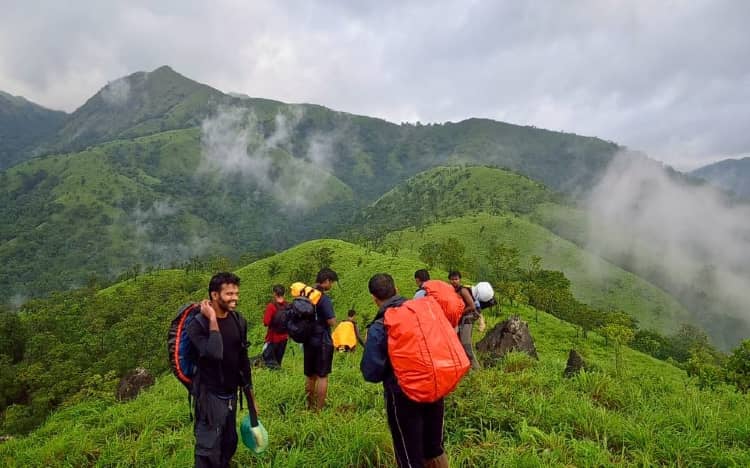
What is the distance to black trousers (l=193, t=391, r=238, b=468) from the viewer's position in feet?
13.6

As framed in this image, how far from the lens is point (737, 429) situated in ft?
18.7

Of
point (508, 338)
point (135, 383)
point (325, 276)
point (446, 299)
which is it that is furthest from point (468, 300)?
point (135, 383)

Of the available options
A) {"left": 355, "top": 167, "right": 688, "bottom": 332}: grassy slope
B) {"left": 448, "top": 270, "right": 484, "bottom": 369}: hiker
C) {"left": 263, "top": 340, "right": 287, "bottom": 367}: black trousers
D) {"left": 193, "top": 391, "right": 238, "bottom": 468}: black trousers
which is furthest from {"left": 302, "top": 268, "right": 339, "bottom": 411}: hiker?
{"left": 355, "top": 167, "right": 688, "bottom": 332}: grassy slope

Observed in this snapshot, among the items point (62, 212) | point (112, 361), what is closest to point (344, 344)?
point (112, 361)

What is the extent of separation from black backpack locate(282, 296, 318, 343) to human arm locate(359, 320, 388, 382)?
2532 millimetres

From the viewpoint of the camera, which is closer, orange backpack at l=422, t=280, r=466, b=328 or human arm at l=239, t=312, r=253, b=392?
human arm at l=239, t=312, r=253, b=392

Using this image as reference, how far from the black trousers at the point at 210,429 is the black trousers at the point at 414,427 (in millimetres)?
1803

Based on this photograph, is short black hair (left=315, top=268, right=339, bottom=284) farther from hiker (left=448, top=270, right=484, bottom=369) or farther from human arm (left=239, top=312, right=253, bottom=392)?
hiker (left=448, top=270, right=484, bottom=369)

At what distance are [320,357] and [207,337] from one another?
2.83 metres

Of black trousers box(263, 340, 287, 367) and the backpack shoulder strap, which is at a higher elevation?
the backpack shoulder strap

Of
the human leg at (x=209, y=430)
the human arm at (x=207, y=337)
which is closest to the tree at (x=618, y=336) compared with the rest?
the human leg at (x=209, y=430)

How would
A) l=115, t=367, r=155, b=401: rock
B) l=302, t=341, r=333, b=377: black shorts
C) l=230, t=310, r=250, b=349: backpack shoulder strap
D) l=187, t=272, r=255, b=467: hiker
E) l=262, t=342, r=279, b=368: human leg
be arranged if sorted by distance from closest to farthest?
l=187, t=272, r=255, b=467: hiker
l=230, t=310, r=250, b=349: backpack shoulder strap
l=302, t=341, r=333, b=377: black shorts
l=262, t=342, r=279, b=368: human leg
l=115, t=367, r=155, b=401: rock

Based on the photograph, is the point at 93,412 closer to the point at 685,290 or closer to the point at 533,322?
the point at 533,322

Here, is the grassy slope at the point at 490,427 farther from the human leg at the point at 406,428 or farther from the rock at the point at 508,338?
the rock at the point at 508,338
